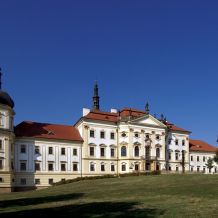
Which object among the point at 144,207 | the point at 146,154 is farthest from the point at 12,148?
the point at 144,207

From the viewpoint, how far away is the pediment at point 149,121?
7619cm

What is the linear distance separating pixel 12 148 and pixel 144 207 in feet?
144

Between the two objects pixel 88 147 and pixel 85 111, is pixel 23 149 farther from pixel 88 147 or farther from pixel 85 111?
pixel 85 111

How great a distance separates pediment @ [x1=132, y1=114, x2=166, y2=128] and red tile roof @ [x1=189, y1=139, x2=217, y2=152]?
14474 millimetres

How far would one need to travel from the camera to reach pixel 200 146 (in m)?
93.5

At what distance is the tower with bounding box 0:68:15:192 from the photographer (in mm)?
59094

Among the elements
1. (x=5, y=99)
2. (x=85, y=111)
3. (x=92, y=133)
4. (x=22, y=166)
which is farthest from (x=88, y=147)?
(x=5, y=99)

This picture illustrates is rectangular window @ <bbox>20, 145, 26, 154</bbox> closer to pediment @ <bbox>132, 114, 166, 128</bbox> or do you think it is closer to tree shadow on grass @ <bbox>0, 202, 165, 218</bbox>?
pediment @ <bbox>132, 114, 166, 128</bbox>

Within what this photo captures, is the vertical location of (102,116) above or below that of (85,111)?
below

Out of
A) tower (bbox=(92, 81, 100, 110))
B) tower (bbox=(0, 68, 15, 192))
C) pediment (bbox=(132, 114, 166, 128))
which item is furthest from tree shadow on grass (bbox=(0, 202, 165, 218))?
tower (bbox=(92, 81, 100, 110))

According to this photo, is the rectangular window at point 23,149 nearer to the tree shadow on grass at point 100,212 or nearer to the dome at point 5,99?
the dome at point 5,99

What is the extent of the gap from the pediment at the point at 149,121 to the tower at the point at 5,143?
1006 inches

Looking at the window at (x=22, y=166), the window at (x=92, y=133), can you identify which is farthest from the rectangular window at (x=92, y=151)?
the window at (x=22, y=166)

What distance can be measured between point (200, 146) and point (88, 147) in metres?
33.7
